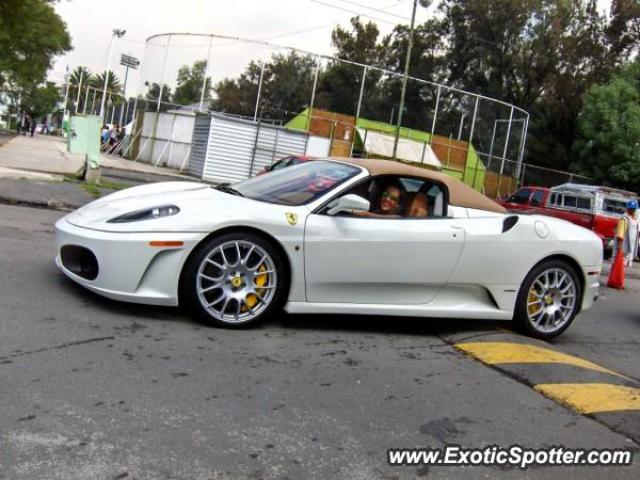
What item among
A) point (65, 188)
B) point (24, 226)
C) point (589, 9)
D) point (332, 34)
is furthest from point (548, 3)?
point (24, 226)

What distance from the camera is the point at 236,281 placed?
14.5 feet

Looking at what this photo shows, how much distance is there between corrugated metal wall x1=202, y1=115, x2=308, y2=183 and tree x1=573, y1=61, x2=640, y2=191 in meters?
16.1

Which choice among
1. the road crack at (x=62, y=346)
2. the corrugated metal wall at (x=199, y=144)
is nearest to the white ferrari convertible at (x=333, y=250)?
the road crack at (x=62, y=346)

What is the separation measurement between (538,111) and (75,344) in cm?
4310

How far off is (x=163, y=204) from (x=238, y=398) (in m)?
1.70

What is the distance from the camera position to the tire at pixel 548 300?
538 cm

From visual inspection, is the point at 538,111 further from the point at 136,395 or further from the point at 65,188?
the point at 136,395

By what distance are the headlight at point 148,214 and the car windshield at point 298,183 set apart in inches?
26.4

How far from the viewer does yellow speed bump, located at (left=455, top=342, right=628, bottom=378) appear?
15.2ft

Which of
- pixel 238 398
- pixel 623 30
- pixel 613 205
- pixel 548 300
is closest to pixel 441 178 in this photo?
pixel 548 300

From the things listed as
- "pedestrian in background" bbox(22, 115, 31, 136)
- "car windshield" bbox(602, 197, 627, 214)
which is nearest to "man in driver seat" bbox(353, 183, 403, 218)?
"car windshield" bbox(602, 197, 627, 214)

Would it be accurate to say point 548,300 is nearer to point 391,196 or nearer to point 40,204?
point 391,196

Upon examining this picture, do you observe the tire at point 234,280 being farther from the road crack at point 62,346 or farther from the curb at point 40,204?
the curb at point 40,204

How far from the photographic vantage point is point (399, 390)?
3.80 meters
